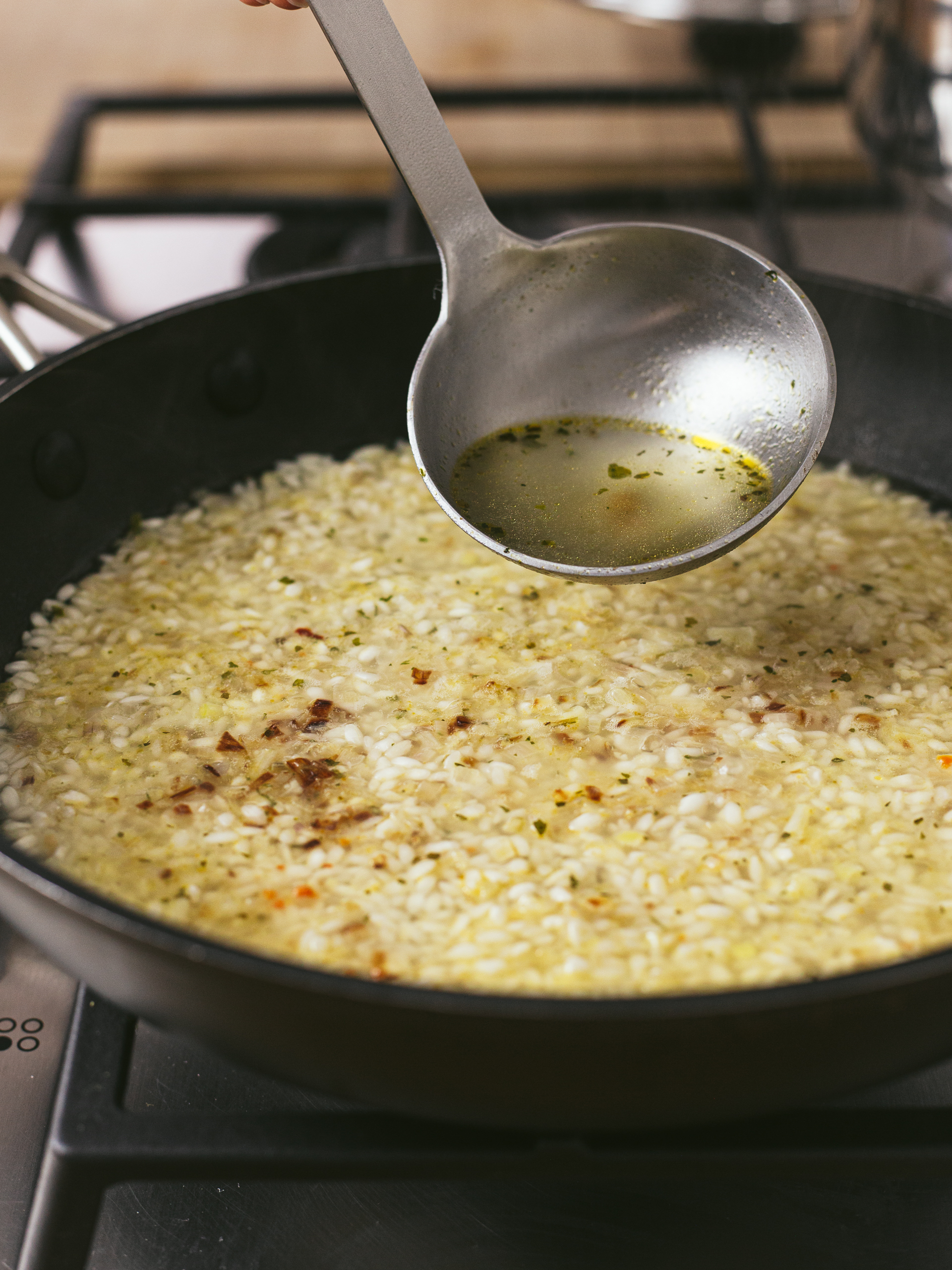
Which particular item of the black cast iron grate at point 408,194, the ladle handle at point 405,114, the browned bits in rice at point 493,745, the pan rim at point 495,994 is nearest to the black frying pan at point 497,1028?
the pan rim at point 495,994

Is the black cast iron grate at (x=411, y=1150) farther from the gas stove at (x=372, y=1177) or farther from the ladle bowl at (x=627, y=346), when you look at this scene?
the ladle bowl at (x=627, y=346)

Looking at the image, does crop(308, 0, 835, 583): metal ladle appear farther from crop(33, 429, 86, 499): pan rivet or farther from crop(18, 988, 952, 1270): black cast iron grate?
crop(18, 988, 952, 1270): black cast iron grate

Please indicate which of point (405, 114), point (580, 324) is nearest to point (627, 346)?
point (580, 324)

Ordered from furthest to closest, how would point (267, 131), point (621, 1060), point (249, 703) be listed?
point (267, 131)
point (249, 703)
point (621, 1060)

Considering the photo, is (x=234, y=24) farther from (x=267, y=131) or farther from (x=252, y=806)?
(x=252, y=806)

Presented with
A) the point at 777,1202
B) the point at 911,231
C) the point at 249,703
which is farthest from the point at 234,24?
the point at 777,1202

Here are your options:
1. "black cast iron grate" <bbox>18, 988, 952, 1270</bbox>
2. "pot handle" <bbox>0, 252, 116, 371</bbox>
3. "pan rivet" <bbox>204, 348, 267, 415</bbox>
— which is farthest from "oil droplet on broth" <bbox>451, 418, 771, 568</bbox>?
"black cast iron grate" <bbox>18, 988, 952, 1270</bbox>

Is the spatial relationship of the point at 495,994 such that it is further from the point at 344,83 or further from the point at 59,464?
the point at 344,83
